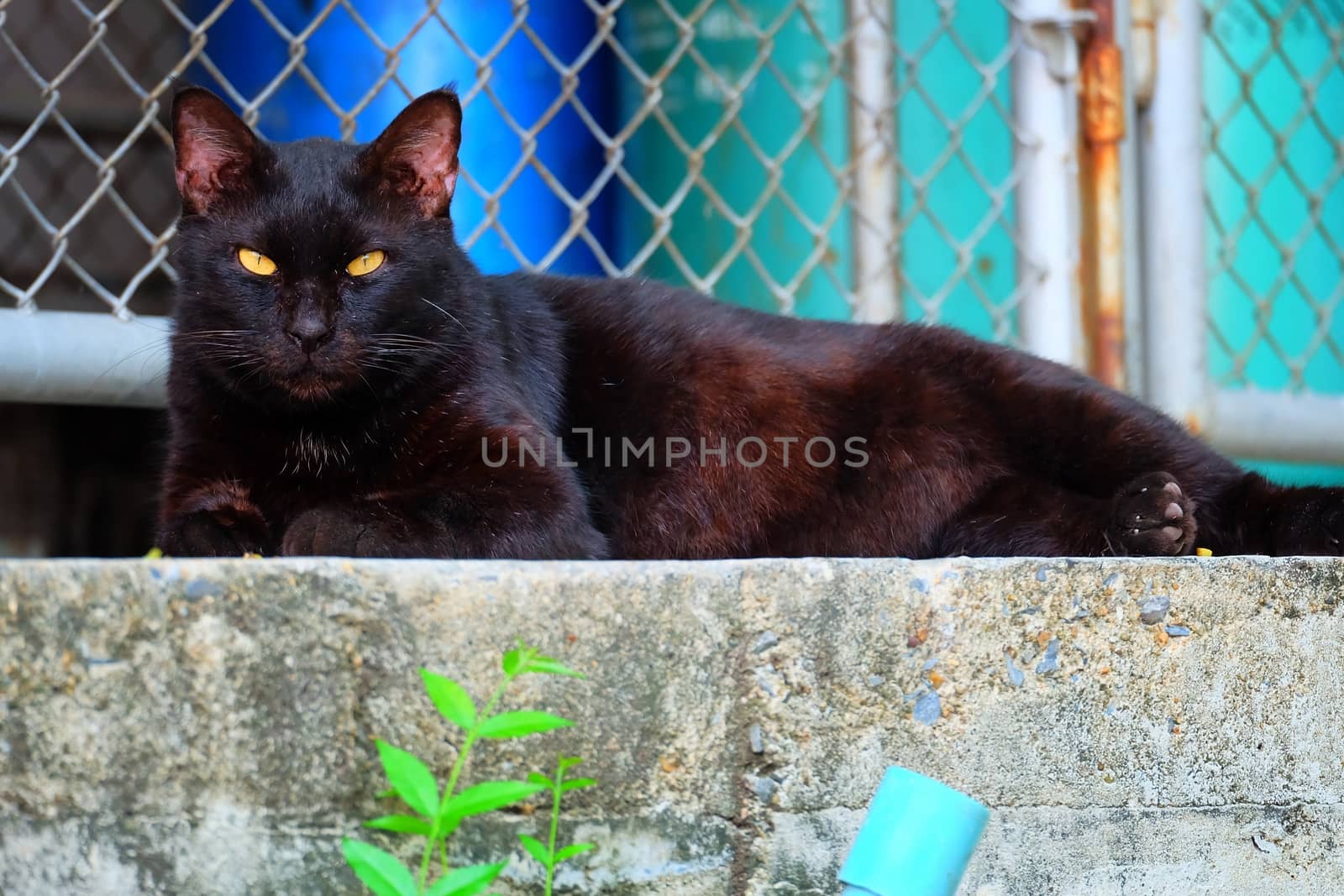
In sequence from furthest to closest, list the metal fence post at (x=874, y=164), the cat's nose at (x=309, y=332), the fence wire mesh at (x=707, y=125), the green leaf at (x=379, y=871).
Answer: the metal fence post at (x=874, y=164) < the fence wire mesh at (x=707, y=125) < the cat's nose at (x=309, y=332) < the green leaf at (x=379, y=871)

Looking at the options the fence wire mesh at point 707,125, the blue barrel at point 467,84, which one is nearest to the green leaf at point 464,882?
the fence wire mesh at point 707,125

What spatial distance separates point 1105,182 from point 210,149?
149 cm

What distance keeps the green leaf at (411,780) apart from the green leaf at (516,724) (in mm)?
46

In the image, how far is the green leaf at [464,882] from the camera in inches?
32.6

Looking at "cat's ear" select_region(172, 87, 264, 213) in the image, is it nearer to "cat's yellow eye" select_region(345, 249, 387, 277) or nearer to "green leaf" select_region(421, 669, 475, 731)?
"cat's yellow eye" select_region(345, 249, 387, 277)

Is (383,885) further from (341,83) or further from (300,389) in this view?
(341,83)

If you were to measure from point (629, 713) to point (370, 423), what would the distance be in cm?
59

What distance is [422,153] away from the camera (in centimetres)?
161

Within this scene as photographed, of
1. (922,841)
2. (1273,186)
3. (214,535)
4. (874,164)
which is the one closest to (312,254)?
(214,535)

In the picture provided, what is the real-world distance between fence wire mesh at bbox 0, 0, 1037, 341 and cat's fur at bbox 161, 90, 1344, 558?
422mm

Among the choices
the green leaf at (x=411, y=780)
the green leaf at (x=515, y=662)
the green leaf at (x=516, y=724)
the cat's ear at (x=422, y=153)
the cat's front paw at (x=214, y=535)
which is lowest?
the green leaf at (x=411, y=780)

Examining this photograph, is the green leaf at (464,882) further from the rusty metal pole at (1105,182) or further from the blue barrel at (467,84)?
the rusty metal pole at (1105,182)

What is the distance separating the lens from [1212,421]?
230 cm

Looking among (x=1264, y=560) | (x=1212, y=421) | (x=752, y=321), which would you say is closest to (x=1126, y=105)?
(x=1212, y=421)
